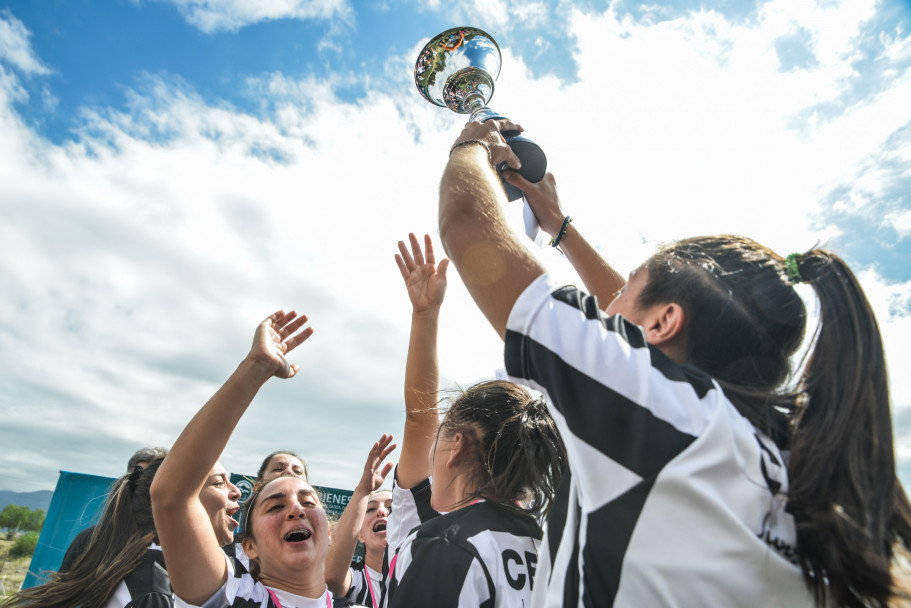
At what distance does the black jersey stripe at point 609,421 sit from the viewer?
3.34 ft

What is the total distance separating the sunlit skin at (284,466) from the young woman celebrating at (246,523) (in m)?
1.43

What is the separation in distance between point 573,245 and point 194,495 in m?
1.83

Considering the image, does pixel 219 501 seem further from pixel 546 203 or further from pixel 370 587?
pixel 546 203

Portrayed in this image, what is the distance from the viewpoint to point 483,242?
131 centimetres

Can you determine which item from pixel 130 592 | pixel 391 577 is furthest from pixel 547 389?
pixel 130 592

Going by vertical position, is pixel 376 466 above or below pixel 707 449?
above

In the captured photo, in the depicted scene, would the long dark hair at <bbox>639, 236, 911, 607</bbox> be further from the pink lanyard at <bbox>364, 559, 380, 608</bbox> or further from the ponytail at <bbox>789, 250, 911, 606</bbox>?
the pink lanyard at <bbox>364, 559, 380, 608</bbox>

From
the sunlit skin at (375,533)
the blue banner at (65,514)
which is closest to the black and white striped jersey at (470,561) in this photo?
the sunlit skin at (375,533)

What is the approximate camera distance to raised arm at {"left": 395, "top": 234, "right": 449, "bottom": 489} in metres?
2.71

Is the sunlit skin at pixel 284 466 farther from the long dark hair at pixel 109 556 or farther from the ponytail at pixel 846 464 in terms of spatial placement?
the ponytail at pixel 846 464

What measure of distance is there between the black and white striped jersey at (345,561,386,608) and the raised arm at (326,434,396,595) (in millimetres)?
364

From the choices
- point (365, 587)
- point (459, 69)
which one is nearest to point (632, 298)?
point (459, 69)

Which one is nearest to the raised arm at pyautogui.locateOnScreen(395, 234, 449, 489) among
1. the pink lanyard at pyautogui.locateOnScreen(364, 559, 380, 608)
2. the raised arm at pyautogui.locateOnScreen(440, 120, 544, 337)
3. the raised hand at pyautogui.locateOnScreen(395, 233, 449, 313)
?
the raised hand at pyautogui.locateOnScreen(395, 233, 449, 313)

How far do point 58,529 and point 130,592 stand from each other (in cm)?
633
